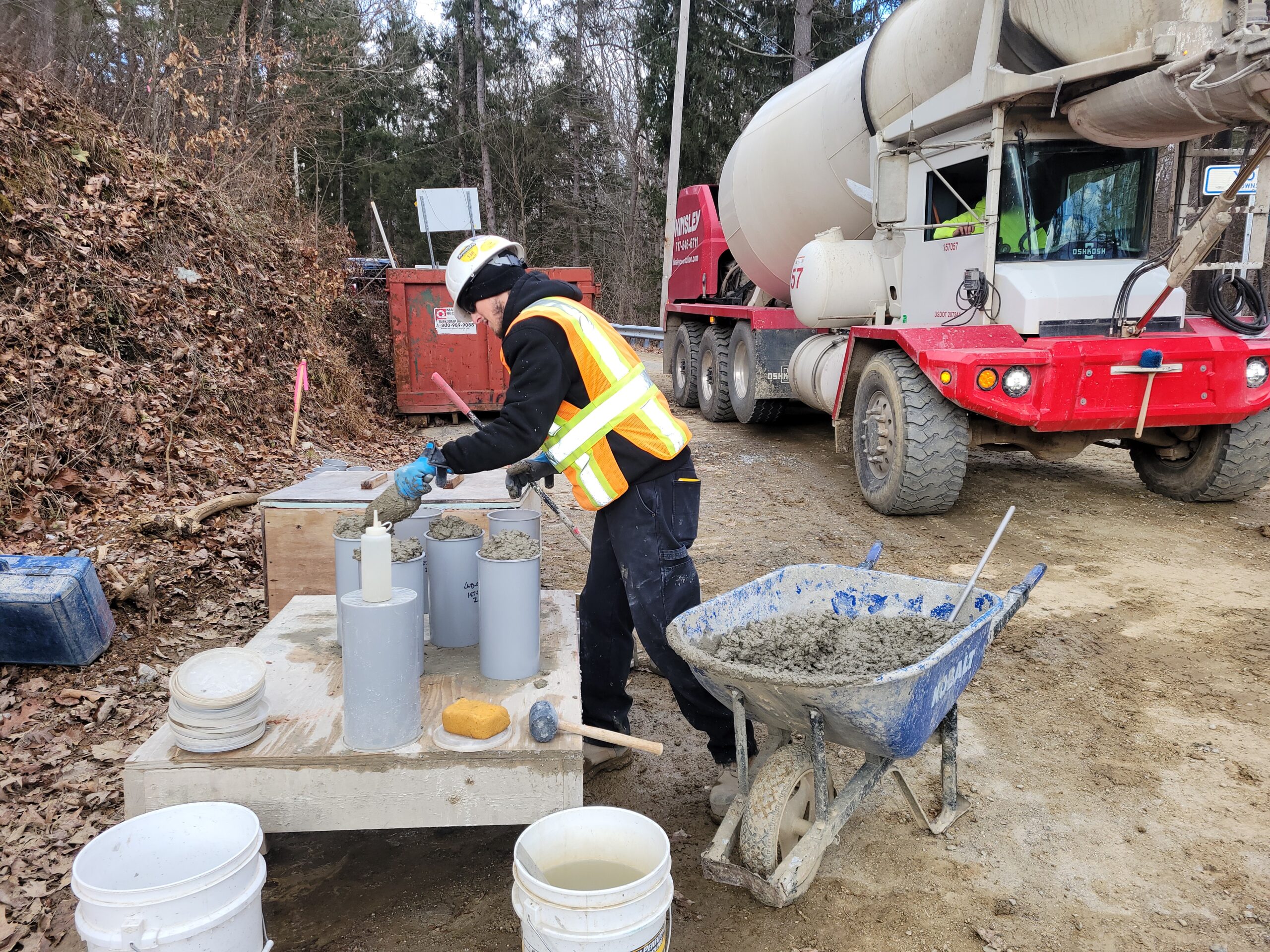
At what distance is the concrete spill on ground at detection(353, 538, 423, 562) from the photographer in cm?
288

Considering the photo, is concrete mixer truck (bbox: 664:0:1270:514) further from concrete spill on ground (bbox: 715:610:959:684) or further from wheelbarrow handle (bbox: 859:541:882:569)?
concrete spill on ground (bbox: 715:610:959:684)

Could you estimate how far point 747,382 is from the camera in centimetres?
987

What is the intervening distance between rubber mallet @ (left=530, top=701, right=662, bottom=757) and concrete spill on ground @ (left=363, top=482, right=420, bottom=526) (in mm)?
792

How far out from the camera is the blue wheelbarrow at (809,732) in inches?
92.0

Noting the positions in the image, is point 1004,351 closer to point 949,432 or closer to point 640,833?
point 949,432

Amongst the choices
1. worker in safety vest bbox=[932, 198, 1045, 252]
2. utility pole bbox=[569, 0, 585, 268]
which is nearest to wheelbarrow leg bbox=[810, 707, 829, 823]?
worker in safety vest bbox=[932, 198, 1045, 252]

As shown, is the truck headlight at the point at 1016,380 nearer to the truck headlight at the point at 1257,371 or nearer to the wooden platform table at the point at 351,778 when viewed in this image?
the truck headlight at the point at 1257,371

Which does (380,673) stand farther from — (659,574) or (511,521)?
(511,521)

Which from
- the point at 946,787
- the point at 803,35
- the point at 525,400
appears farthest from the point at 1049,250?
the point at 803,35

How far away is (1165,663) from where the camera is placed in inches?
166

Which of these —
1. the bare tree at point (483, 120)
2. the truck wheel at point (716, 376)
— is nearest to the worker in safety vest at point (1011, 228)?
the truck wheel at point (716, 376)

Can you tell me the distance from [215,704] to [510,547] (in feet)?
3.12

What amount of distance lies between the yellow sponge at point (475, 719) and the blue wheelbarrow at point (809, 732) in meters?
0.54

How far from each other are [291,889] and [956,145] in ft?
19.2
